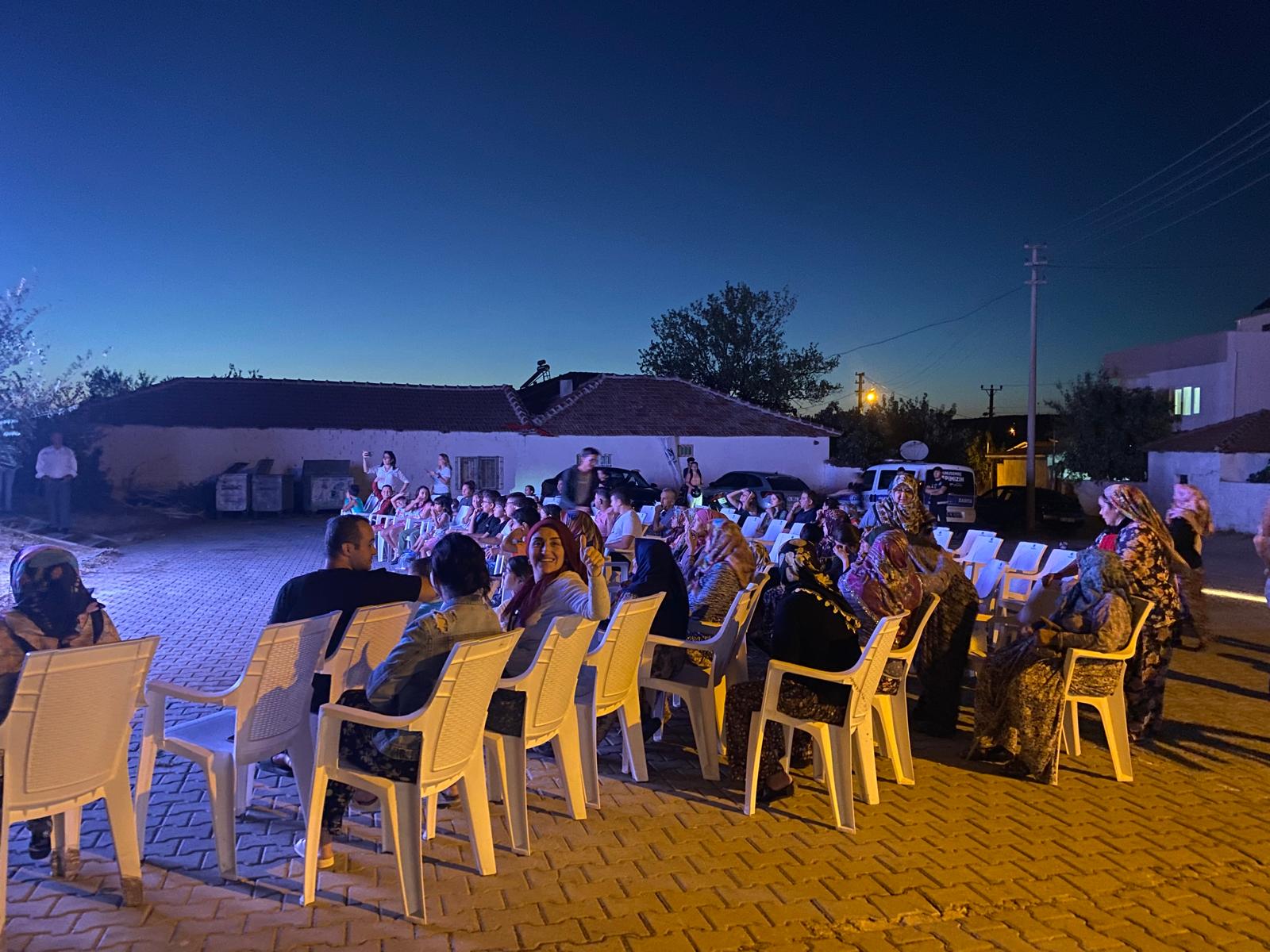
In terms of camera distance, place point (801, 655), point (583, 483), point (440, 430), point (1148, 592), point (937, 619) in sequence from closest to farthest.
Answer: point (801, 655) → point (1148, 592) → point (937, 619) → point (583, 483) → point (440, 430)

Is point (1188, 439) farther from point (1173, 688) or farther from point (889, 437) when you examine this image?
point (1173, 688)

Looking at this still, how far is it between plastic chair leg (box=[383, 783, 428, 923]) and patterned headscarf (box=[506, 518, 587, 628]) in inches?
60.3

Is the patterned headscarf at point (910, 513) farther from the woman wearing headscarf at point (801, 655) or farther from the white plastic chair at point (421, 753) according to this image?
the white plastic chair at point (421, 753)

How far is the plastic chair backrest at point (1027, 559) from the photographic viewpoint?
8.63 meters

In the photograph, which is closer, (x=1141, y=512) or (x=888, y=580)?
(x=888, y=580)

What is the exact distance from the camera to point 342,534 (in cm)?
446

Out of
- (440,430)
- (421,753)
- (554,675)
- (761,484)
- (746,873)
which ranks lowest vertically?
(746,873)

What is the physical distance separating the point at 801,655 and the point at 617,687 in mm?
951

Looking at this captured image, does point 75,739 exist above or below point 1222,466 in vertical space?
below

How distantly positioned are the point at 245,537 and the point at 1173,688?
53.1 feet

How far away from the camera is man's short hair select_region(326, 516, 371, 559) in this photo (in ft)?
14.6

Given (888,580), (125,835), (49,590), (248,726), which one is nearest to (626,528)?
(888,580)

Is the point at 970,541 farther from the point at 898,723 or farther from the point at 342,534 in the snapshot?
the point at 342,534

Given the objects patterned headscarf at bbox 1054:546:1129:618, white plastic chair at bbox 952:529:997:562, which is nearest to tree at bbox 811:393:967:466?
white plastic chair at bbox 952:529:997:562
